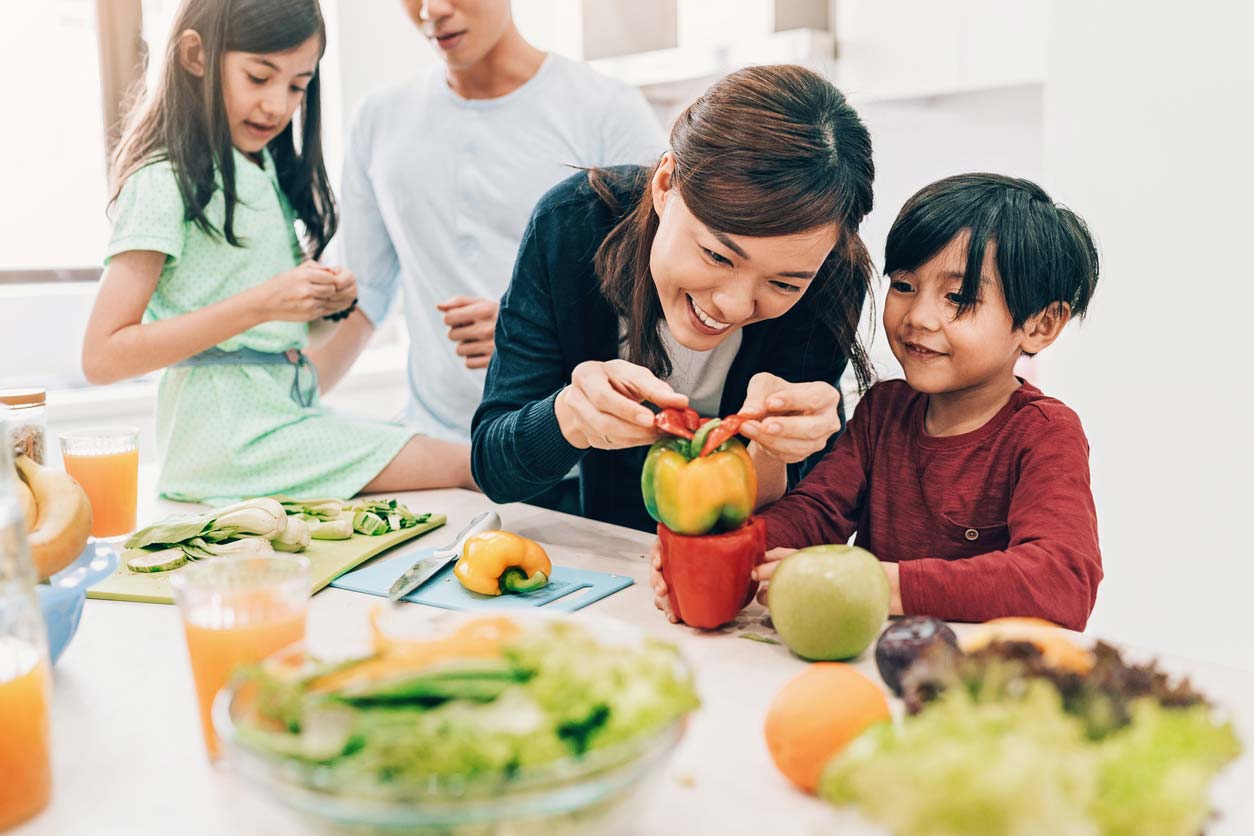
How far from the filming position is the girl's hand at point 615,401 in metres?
1.17

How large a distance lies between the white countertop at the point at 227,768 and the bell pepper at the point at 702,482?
0.38ft

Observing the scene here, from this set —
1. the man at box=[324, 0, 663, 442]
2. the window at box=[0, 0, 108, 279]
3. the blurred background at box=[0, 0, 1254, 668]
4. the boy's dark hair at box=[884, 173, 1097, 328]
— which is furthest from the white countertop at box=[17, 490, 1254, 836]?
the window at box=[0, 0, 108, 279]

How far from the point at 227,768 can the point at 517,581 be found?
44cm

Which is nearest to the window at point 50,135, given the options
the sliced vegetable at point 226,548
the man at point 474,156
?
the man at point 474,156

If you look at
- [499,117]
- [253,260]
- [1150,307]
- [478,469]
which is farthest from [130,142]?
[1150,307]

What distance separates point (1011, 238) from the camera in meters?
1.28

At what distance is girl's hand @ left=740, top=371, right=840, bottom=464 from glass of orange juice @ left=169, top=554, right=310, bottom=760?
52 centimetres

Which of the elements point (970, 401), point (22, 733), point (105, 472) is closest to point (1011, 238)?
point (970, 401)

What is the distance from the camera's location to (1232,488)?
2174mm

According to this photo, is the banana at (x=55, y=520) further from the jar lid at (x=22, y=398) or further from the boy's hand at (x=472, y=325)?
the boy's hand at (x=472, y=325)

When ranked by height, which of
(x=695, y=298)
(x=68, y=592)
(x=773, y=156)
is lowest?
(x=68, y=592)

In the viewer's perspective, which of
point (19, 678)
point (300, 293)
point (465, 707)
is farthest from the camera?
point (300, 293)

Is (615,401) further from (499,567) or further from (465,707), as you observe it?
(465,707)

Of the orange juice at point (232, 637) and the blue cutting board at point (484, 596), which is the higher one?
the orange juice at point (232, 637)
